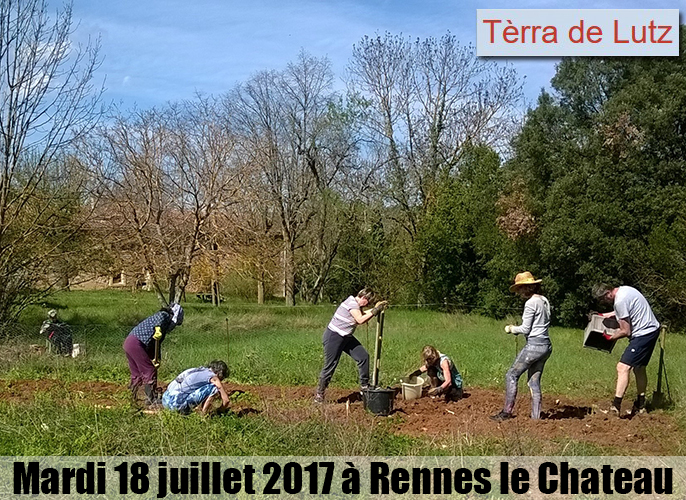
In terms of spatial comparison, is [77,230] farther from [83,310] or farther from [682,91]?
[682,91]

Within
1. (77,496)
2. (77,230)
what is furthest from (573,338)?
(77,496)

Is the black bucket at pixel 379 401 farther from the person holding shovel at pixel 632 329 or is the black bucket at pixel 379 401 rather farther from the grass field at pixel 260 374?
the person holding shovel at pixel 632 329

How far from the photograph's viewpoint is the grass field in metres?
5.77

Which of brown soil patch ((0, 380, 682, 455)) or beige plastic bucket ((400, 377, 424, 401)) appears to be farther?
beige plastic bucket ((400, 377, 424, 401))

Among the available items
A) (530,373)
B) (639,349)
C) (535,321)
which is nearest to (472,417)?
(530,373)

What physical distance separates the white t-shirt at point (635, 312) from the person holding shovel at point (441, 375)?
2.13 meters

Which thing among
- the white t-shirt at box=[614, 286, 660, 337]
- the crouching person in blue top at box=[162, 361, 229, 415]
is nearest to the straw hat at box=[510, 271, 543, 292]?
the white t-shirt at box=[614, 286, 660, 337]

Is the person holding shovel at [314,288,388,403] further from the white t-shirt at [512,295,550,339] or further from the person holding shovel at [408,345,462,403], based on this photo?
the white t-shirt at [512,295,550,339]

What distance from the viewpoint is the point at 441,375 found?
9.16 meters

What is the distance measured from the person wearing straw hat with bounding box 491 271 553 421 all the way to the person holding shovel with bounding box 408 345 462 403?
1148mm

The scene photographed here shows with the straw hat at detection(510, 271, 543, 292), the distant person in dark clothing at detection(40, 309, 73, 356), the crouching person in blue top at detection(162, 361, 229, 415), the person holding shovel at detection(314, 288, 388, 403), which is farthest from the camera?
the distant person in dark clothing at detection(40, 309, 73, 356)

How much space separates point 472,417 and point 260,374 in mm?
4278

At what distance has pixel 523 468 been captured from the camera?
5.46 m

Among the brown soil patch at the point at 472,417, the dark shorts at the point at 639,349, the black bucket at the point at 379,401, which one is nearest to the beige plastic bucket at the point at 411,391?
the brown soil patch at the point at 472,417
